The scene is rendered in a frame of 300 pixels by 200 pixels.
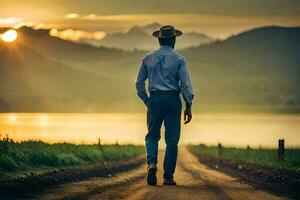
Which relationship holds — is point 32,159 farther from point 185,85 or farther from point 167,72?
point 185,85

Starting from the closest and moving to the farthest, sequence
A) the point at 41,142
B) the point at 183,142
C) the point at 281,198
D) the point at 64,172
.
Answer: the point at 281,198
the point at 64,172
the point at 41,142
the point at 183,142

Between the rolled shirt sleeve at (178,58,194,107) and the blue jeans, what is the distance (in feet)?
0.79

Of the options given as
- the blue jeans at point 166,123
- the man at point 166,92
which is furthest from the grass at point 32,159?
the man at point 166,92

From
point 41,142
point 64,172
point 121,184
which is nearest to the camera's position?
point 121,184

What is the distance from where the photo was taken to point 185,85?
55.0ft

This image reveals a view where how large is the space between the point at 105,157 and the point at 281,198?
1830cm

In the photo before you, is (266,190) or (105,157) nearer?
(266,190)

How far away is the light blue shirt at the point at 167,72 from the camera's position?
1678cm

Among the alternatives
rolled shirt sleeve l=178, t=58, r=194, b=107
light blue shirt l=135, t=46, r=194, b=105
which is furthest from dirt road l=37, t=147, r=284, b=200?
light blue shirt l=135, t=46, r=194, b=105

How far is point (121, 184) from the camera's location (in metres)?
17.9

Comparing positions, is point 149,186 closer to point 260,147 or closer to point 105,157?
point 105,157

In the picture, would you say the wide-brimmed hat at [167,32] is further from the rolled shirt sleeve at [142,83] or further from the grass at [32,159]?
the grass at [32,159]

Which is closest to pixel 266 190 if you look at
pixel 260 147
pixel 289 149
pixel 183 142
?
pixel 289 149

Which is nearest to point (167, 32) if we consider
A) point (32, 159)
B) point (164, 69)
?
point (164, 69)
